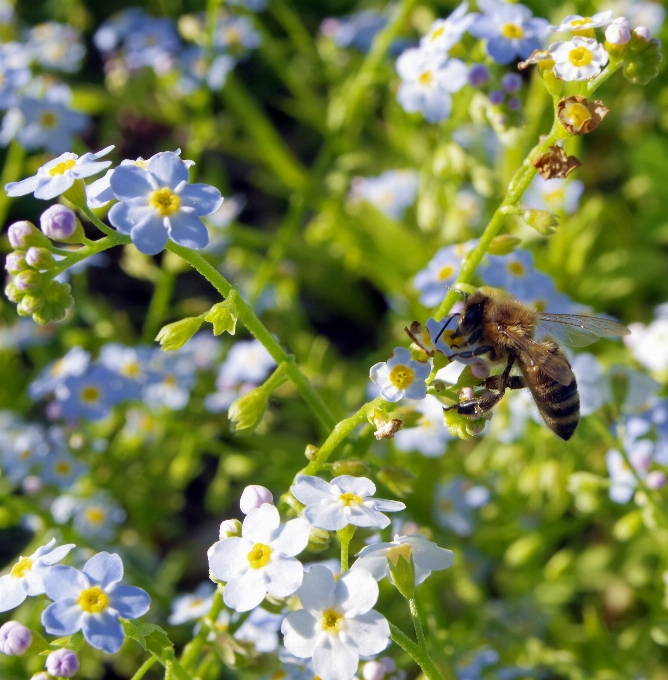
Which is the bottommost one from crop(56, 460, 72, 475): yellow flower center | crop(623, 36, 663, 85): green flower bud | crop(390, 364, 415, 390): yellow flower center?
crop(56, 460, 72, 475): yellow flower center

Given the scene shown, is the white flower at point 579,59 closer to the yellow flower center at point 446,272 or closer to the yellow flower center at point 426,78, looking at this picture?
the yellow flower center at point 426,78

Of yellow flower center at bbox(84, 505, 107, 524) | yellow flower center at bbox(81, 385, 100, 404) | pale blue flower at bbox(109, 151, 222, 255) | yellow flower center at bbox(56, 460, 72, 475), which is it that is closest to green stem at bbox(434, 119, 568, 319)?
pale blue flower at bbox(109, 151, 222, 255)

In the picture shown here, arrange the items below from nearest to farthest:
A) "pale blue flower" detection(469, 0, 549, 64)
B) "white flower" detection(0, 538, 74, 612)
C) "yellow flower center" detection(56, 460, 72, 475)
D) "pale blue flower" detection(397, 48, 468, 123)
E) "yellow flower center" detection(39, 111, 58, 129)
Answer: "white flower" detection(0, 538, 74, 612), "pale blue flower" detection(469, 0, 549, 64), "pale blue flower" detection(397, 48, 468, 123), "yellow flower center" detection(56, 460, 72, 475), "yellow flower center" detection(39, 111, 58, 129)

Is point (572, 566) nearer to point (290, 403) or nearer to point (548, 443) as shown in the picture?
point (548, 443)

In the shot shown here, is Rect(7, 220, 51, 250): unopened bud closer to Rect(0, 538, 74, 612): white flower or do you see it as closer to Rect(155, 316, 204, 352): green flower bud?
Rect(155, 316, 204, 352): green flower bud

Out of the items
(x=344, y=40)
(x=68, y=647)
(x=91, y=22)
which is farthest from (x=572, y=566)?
(x=91, y=22)

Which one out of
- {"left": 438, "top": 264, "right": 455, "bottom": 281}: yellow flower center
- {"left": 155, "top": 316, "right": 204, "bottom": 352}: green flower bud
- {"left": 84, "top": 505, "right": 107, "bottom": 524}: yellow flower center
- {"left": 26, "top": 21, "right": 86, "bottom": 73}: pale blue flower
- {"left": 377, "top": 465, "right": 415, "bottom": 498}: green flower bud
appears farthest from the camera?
{"left": 26, "top": 21, "right": 86, "bottom": 73}: pale blue flower

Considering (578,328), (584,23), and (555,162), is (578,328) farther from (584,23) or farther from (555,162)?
(584,23)

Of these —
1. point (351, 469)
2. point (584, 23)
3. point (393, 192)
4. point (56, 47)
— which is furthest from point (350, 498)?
point (56, 47)

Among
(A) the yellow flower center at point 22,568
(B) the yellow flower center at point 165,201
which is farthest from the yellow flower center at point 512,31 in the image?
(A) the yellow flower center at point 22,568
